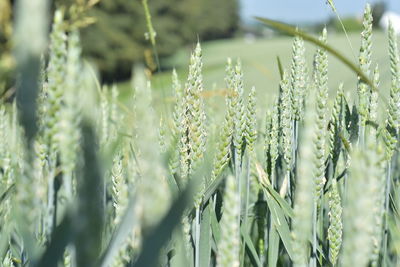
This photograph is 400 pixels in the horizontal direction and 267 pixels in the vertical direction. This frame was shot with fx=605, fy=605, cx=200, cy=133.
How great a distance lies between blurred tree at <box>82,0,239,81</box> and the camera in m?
13.2

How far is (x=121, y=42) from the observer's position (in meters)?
13.9

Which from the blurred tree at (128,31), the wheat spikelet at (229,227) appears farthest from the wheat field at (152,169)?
the blurred tree at (128,31)

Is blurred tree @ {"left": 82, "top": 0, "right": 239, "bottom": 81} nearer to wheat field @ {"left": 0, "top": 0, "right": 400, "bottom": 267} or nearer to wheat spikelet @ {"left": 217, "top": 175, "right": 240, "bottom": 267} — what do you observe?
wheat field @ {"left": 0, "top": 0, "right": 400, "bottom": 267}

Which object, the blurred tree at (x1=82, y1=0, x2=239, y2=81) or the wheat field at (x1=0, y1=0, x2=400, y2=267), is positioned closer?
the wheat field at (x1=0, y1=0, x2=400, y2=267)

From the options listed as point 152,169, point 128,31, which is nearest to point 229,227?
point 152,169

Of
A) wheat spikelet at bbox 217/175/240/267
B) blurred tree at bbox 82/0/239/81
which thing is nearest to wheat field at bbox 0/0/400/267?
wheat spikelet at bbox 217/175/240/267

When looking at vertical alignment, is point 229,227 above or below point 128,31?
above

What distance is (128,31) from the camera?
15055 mm

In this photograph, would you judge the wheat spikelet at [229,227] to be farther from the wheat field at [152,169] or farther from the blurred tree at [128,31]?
the blurred tree at [128,31]

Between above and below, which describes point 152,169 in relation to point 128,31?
above

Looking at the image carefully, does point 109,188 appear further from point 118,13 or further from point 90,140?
point 118,13

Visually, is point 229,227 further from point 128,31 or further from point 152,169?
point 128,31

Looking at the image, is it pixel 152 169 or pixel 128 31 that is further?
pixel 128 31

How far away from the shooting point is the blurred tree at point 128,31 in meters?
13.2
